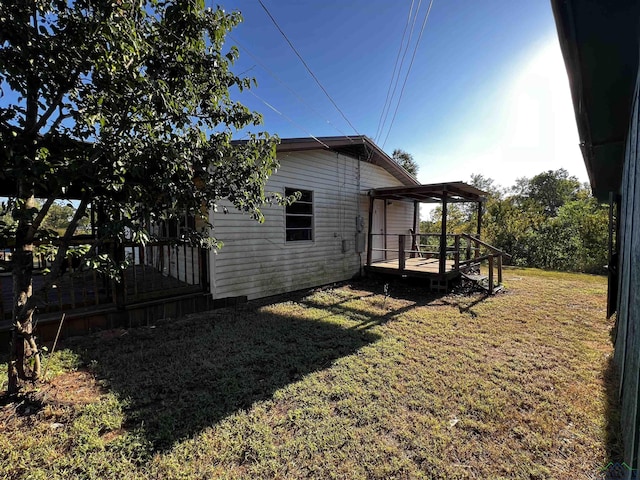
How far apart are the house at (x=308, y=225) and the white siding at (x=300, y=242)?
20mm

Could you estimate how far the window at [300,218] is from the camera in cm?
738

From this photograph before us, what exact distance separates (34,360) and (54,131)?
2.24 meters

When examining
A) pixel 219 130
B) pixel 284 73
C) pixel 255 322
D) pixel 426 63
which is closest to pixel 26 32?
pixel 219 130

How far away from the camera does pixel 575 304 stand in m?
6.34

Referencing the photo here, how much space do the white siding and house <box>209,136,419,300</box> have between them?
0.02 meters

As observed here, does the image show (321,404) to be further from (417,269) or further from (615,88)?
(417,269)

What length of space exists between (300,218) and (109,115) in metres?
5.18

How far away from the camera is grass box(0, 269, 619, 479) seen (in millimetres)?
2004

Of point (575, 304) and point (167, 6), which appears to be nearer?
point (167, 6)

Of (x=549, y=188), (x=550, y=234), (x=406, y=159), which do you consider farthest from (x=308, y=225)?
(x=549, y=188)

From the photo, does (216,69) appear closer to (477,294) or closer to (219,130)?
(219,130)

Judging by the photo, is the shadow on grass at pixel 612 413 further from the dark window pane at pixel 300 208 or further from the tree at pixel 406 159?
the tree at pixel 406 159

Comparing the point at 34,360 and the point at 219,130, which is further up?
the point at 219,130

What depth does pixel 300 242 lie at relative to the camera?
760 cm
